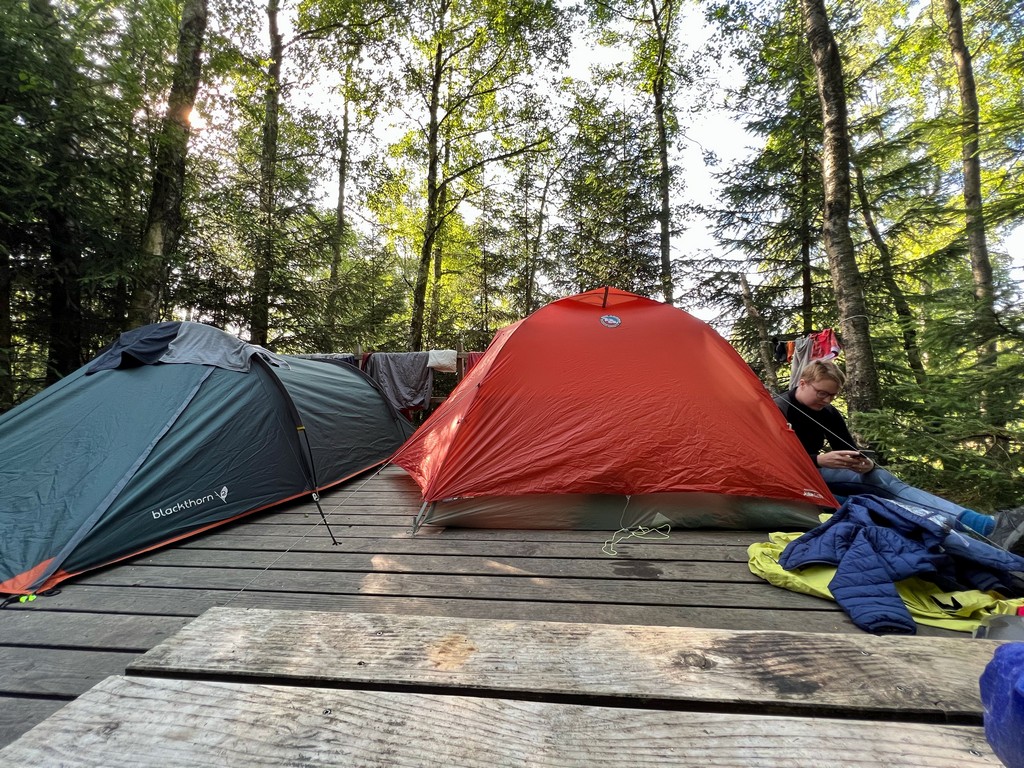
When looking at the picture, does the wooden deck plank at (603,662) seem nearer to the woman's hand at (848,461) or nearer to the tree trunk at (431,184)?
the woman's hand at (848,461)

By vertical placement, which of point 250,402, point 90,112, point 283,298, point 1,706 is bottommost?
point 1,706

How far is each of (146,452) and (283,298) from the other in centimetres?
596

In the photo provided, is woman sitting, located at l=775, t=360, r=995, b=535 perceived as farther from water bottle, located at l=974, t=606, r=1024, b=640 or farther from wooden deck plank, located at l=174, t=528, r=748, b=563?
water bottle, located at l=974, t=606, r=1024, b=640

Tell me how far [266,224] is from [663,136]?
8.77 metres

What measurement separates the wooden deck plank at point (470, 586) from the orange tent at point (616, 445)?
27.7 inches

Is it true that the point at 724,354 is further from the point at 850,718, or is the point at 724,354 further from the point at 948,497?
the point at 850,718

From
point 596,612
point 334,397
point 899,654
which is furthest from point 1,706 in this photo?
point 334,397

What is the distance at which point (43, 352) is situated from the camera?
5684mm

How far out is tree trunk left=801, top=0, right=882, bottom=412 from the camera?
3.97 meters

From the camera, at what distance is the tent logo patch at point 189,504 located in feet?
8.06

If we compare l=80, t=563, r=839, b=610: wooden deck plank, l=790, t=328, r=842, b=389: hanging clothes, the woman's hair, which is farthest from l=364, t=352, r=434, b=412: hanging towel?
the woman's hair

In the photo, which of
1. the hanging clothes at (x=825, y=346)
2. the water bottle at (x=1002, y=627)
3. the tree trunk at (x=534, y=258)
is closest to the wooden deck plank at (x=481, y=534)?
the water bottle at (x=1002, y=627)

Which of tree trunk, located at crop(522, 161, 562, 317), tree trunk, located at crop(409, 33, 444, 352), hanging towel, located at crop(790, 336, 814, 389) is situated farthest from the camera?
tree trunk, located at crop(522, 161, 562, 317)

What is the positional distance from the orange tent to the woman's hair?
1.42 ft
